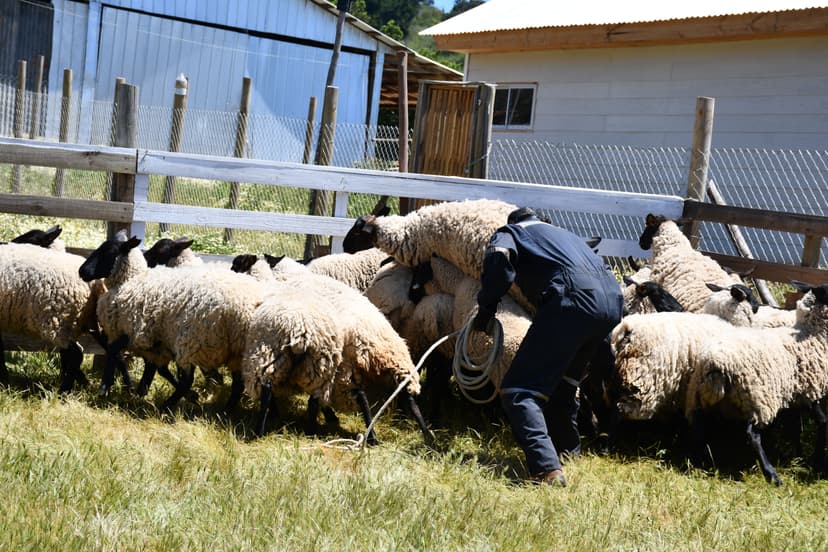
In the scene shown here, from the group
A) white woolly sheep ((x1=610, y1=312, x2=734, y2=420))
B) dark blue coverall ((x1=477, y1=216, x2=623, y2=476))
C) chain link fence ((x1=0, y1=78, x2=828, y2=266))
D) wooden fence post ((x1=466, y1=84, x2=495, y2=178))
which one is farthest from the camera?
chain link fence ((x1=0, y1=78, x2=828, y2=266))

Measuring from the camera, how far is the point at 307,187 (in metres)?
8.21

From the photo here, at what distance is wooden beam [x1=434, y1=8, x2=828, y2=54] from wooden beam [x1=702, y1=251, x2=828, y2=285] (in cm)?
483

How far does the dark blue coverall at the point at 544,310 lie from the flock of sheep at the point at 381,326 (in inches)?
24.6

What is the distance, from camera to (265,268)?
7.41 metres

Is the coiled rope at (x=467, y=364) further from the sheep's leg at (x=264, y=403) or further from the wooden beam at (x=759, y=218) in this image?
the wooden beam at (x=759, y=218)

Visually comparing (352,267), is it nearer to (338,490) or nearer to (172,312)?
(172,312)

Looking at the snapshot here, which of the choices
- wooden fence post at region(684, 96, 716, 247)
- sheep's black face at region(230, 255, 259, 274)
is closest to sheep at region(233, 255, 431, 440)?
sheep's black face at region(230, 255, 259, 274)

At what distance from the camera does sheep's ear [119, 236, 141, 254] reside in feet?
23.0

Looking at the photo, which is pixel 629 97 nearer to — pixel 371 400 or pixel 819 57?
pixel 819 57

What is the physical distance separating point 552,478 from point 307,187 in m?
3.80

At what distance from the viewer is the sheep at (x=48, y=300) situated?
681 centimetres

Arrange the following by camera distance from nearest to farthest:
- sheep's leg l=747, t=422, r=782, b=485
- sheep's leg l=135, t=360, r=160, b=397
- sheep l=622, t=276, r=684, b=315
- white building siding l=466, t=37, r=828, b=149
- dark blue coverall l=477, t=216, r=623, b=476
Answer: dark blue coverall l=477, t=216, r=623, b=476, sheep's leg l=747, t=422, r=782, b=485, sheep's leg l=135, t=360, r=160, b=397, sheep l=622, t=276, r=684, b=315, white building siding l=466, t=37, r=828, b=149

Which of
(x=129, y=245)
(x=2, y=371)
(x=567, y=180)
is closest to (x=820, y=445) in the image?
(x=129, y=245)

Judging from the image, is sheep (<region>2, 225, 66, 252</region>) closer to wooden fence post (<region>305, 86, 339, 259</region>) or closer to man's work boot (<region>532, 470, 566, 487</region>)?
wooden fence post (<region>305, 86, 339, 259</region>)
